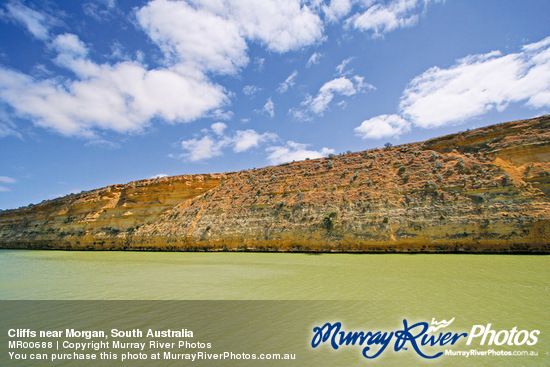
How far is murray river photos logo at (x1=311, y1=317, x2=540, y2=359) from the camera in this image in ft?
14.4

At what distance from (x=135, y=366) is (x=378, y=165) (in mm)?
22842

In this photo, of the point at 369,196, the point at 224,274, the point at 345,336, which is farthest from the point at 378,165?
the point at 345,336

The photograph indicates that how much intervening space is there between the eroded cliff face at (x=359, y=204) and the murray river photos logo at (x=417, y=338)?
12.5m

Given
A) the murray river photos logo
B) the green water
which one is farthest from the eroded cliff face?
the murray river photos logo

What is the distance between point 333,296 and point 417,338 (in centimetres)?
266

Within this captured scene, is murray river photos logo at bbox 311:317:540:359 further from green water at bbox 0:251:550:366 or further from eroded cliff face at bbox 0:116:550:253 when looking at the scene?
eroded cliff face at bbox 0:116:550:253

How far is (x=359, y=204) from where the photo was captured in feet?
64.8

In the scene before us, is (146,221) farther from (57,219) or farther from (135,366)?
(135,366)

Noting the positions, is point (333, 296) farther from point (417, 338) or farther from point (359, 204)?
point (359, 204)

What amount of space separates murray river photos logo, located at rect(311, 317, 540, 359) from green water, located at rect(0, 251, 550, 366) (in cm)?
16

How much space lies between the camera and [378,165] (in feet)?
Answer: 76.2

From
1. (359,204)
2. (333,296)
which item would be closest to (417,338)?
(333,296)

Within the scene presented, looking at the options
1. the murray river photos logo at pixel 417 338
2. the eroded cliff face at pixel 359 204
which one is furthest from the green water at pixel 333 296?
the eroded cliff face at pixel 359 204

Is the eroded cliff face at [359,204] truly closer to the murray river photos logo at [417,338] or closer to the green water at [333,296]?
the green water at [333,296]
